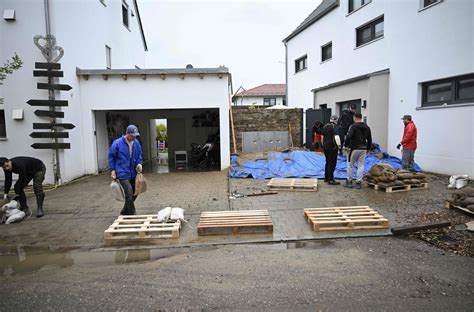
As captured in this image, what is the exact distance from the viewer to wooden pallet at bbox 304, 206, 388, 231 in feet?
15.9

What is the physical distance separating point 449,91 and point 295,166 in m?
5.11

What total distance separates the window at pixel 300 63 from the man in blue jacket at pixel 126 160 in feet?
51.9

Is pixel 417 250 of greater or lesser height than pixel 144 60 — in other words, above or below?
below

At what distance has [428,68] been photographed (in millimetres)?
9539

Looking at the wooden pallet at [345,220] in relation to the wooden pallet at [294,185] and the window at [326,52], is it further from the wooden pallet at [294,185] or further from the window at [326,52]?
the window at [326,52]

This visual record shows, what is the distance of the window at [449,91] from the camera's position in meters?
8.48

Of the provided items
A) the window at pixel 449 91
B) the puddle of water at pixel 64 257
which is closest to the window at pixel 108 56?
the puddle of water at pixel 64 257

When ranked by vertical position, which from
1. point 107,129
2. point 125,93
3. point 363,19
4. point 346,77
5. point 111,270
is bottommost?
point 111,270

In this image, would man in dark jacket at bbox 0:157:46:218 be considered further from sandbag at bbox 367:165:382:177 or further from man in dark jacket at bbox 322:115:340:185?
sandbag at bbox 367:165:382:177

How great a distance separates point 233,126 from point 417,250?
10644 millimetres

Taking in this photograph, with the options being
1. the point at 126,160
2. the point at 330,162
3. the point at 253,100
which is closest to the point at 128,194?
the point at 126,160

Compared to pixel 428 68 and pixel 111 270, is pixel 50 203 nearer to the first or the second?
pixel 111 270

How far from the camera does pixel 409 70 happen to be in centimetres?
1030

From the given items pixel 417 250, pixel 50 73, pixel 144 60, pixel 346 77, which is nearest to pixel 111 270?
pixel 417 250
